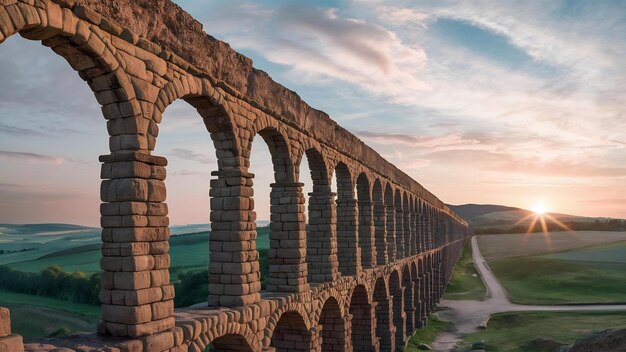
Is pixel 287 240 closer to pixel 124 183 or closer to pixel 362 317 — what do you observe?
pixel 124 183

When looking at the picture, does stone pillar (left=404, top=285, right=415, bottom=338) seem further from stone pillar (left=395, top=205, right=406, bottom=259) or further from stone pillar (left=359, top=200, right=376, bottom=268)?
stone pillar (left=359, top=200, right=376, bottom=268)

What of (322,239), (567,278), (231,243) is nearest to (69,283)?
(322,239)

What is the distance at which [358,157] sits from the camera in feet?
68.5

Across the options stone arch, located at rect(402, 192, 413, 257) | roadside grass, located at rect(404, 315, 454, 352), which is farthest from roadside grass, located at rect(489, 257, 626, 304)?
→ stone arch, located at rect(402, 192, 413, 257)

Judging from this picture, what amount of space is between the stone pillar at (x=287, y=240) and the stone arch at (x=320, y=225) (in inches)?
95.2

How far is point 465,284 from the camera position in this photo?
5412cm

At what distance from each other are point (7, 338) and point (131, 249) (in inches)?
90.2

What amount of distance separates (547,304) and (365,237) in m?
22.8

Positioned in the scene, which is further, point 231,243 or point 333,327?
point 333,327

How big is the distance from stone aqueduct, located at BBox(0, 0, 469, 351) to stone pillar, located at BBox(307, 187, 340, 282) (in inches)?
1.4

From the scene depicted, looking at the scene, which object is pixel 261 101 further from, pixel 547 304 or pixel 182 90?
pixel 547 304

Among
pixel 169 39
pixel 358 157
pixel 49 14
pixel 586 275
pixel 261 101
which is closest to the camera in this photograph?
pixel 49 14

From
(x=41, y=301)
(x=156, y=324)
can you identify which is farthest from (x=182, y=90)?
(x=41, y=301)

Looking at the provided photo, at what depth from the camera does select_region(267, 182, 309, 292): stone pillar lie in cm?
1395
